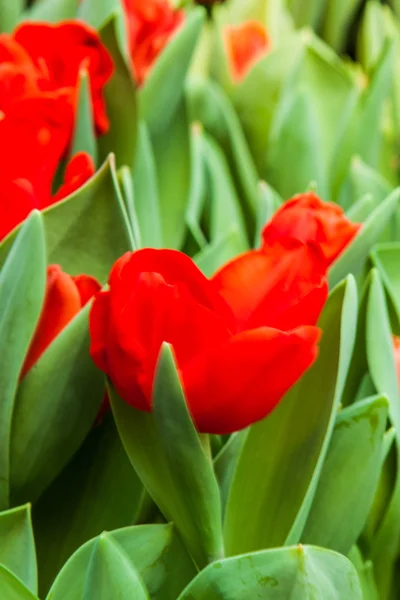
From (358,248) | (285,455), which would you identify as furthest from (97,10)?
(285,455)

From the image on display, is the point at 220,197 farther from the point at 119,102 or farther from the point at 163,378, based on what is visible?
the point at 163,378

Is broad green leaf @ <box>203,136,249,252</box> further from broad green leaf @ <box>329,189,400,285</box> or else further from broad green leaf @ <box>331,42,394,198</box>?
broad green leaf @ <box>329,189,400,285</box>

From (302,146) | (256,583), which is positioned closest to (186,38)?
(302,146)

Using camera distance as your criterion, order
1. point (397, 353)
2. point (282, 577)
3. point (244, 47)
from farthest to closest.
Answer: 1. point (244, 47)
2. point (397, 353)
3. point (282, 577)

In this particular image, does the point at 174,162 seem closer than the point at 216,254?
No

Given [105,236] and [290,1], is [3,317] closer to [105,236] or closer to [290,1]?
[105,236]
